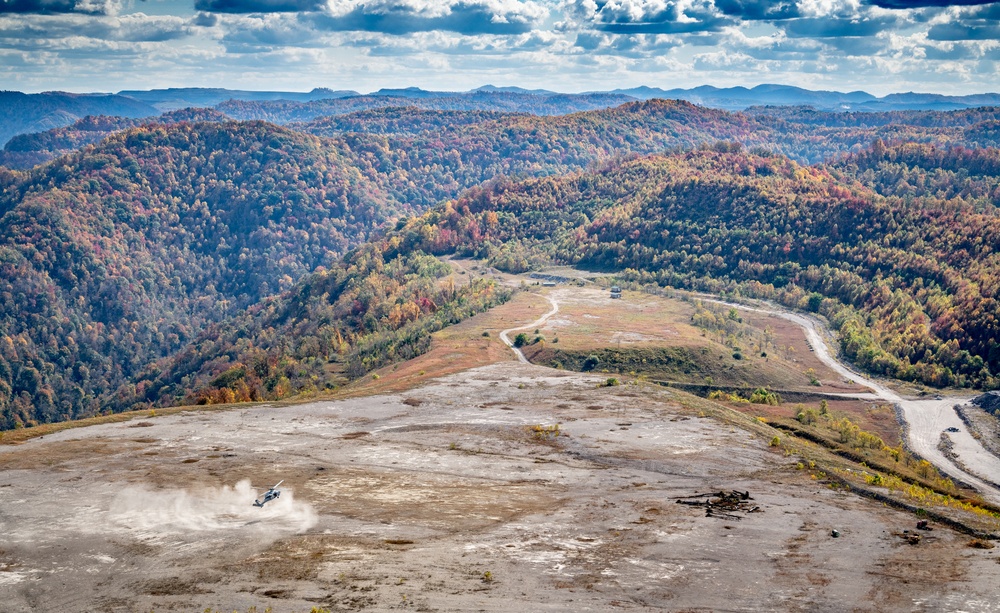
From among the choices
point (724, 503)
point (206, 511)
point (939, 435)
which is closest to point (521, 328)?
point (939, 435)

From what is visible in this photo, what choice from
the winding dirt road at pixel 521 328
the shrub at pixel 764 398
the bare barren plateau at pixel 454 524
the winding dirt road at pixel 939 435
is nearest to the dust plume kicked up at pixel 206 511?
the bare barren plateau at pixel 454 524

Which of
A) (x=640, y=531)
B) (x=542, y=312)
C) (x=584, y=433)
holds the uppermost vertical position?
(x=640, y=531)

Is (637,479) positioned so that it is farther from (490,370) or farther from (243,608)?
(490,370)

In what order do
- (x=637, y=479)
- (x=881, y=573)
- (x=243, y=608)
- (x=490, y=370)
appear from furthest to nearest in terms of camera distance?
(x=490, y=370)
(x=637, y=479)
(x=881, y=573)
(x=243, y=608)

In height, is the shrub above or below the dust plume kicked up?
below

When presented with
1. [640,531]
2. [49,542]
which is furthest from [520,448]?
[49,542]

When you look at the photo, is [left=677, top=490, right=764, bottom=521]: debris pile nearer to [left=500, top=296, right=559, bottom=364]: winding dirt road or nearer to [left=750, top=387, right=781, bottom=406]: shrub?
[left=750, top=387, right=781, bottom=406]: shrub

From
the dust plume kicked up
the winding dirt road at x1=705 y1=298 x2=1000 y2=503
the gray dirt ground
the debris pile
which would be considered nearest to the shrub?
the winding dirt road at x1=705 y1=298 x2=1000 y2=503
